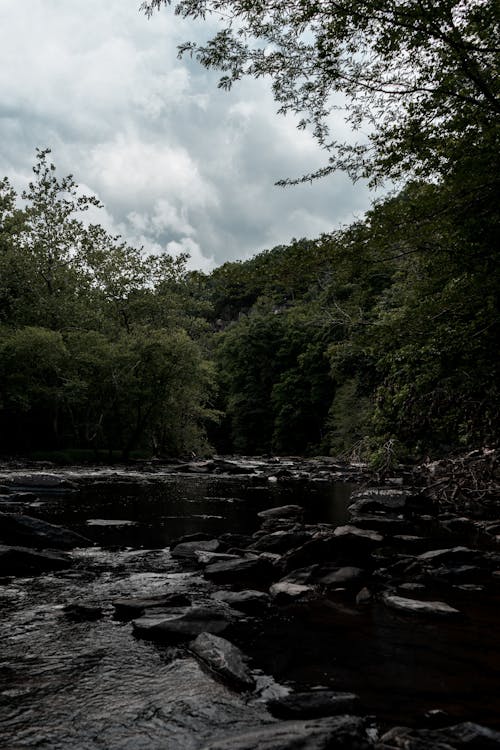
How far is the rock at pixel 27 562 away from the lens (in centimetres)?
862

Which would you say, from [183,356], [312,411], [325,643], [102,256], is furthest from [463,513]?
[312,411]

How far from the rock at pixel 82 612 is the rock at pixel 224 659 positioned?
1.59m

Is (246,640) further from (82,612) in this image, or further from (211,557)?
(211,557)

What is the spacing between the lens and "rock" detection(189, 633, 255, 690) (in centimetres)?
483

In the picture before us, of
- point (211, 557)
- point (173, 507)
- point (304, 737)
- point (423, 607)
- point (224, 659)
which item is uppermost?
point (304, 737)

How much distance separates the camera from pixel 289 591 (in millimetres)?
7676

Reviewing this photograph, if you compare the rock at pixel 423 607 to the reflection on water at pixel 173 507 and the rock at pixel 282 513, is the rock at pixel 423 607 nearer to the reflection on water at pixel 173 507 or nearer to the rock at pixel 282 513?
the reflection on water at pixel 173 507

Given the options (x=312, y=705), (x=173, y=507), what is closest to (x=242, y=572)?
(x=312, y=705)

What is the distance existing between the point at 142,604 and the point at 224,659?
80.4 inches

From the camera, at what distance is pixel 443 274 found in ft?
37.4

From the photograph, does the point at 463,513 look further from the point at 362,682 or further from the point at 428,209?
the point at 362,682

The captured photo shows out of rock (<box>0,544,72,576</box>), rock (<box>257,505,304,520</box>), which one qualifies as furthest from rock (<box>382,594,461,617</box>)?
rock (<box>257,505,304,520</box>)

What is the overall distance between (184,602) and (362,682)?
278 centimetres

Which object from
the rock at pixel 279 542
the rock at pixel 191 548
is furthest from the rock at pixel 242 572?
the rock at pixel 279 542
